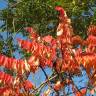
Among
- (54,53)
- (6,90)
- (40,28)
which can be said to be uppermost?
(54,53)

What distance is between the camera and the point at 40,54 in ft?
21.4

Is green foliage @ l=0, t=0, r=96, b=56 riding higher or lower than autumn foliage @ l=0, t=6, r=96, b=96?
lower

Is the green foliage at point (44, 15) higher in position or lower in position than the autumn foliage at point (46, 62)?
lower

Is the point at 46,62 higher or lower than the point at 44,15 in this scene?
higher

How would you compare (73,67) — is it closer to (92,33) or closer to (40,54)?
(40,54)

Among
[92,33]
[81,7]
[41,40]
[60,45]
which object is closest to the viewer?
[60,45]

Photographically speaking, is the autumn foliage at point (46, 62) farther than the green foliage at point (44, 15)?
No

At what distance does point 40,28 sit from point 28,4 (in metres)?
0.79

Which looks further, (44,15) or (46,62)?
(44,15)

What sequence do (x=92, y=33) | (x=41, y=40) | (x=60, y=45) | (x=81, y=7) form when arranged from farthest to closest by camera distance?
(x=81, y=7) < (x=92, y=33) < (x=41, y=40) < (x=60, y=45)

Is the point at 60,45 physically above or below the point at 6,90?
above

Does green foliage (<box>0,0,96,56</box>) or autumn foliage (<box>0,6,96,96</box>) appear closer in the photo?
autumn foliage (<box>0,6,96,96</box>)

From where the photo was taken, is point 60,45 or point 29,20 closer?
point 60,45

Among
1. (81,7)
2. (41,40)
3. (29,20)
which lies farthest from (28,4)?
(41,40)
